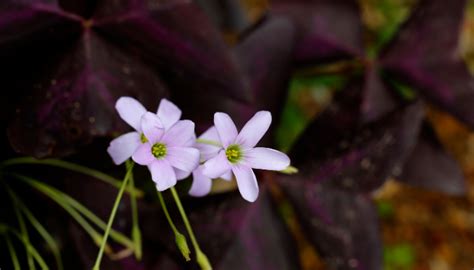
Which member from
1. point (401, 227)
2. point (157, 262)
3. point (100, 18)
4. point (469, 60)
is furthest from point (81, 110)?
point (469, 60)

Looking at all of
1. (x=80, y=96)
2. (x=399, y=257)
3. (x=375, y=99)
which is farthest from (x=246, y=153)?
(x=399, y=257)

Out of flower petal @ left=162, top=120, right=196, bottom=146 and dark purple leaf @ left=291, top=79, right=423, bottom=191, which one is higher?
dark purple leaf @ left=291, top=79, right=423, bottom=191

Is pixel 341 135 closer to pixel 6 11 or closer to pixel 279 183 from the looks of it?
pixel 279 183

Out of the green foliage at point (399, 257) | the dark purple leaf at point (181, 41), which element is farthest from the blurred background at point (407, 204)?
the dark purple leaf at point (181, 41)

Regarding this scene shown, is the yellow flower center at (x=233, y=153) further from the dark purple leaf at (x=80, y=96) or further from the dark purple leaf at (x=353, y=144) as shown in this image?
the dark purple leaf at (x=353, y=144)

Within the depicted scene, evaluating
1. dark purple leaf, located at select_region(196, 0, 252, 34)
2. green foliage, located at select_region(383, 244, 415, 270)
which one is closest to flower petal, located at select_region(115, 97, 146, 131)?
dark purple leaf, located at select_region(196, 0, 252, 34)

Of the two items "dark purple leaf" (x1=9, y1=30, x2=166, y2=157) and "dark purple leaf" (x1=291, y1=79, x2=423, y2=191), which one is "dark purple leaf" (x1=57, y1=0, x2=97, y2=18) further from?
"dark purple leaf" (x1=291, y1=79, x2=423, y2=191)

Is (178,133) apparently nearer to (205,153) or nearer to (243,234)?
(205,153)
